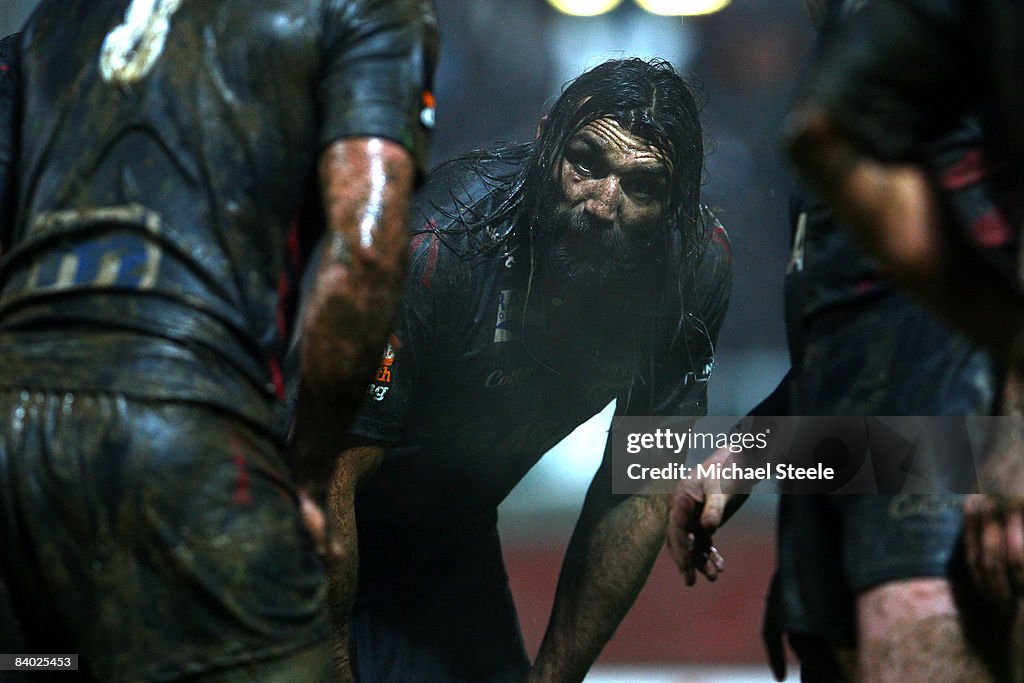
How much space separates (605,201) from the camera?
132 inches

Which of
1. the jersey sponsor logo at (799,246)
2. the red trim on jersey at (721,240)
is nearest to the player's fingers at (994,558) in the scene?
the jersey sponsor logo at (799,246)

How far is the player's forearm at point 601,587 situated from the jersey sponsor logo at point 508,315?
0.58 metres

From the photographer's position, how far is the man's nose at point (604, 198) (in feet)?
11.0

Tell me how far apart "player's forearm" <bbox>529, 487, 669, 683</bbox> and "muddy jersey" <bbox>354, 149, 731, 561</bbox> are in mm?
292

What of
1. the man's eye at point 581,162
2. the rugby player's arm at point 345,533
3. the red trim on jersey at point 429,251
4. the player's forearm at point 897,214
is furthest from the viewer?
the man's eye at point 581,162

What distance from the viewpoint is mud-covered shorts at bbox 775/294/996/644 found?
6.19 ft

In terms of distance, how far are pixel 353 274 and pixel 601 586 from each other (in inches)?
75.1

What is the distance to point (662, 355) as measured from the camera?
3.56 m

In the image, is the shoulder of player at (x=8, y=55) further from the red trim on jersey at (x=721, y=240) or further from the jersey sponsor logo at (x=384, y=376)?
the red trim on jersey at (x=721, y=240)

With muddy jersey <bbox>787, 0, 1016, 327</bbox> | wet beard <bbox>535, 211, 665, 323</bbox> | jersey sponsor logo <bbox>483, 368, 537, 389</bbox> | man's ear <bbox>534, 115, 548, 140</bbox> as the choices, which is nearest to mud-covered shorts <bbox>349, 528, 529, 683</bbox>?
jersey sponsor logo <bbox>483, 368, 537, 389</bbox>

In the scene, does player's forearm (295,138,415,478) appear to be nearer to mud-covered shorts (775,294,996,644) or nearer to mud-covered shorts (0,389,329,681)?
mud-covered shorts (0,389,329,681)

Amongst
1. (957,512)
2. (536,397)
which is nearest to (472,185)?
(536,397)

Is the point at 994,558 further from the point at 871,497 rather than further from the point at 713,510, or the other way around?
the point at 713,510

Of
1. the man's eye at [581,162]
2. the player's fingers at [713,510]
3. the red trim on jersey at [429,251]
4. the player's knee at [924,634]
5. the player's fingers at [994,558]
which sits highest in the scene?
the man's eye at [581,162]
